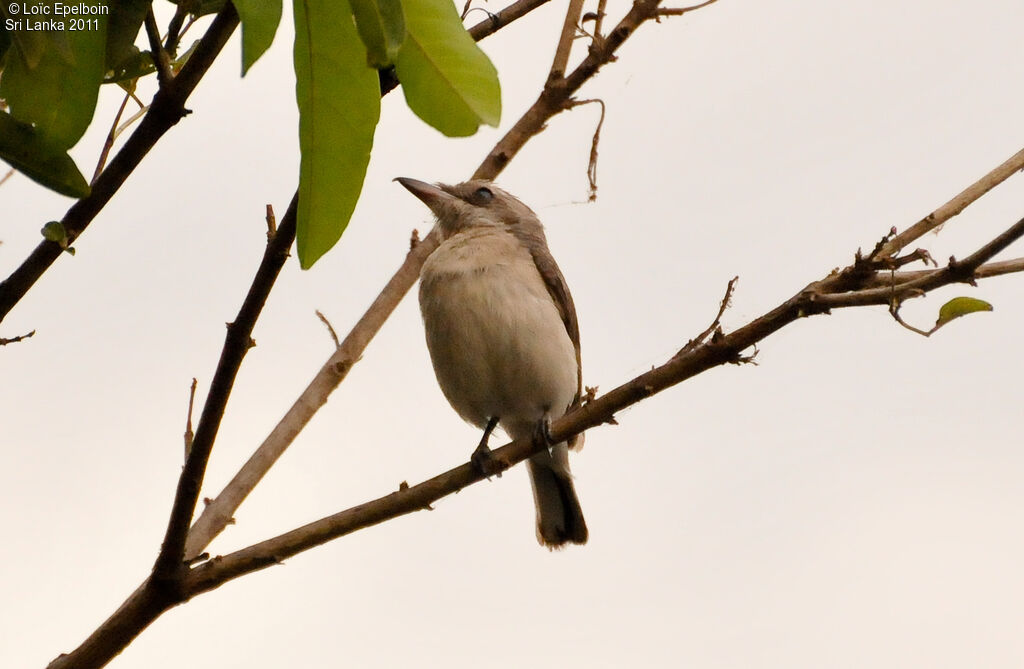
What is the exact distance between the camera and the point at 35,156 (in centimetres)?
201

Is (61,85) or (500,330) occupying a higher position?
(500,330)

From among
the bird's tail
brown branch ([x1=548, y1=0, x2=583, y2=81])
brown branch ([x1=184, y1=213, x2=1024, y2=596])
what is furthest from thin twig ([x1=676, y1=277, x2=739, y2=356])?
the bird's tail

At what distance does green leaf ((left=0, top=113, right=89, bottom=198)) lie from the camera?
2.00 metres

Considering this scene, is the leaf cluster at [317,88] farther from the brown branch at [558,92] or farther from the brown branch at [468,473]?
the brown branch at [558,92]

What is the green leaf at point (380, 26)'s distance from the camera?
1757 mm

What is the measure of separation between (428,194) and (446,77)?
467cm

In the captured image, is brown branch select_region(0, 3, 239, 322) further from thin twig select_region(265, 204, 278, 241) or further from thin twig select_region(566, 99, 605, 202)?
thin twig select_region(566, 99, 605, 202)

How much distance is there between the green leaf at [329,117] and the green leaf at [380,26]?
0.19 meters

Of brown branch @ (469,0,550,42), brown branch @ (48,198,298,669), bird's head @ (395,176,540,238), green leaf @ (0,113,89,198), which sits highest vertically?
bird's head @ (395,176,540,238)

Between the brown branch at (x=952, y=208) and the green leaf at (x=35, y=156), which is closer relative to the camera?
the green leaf at (x=35, y=156)

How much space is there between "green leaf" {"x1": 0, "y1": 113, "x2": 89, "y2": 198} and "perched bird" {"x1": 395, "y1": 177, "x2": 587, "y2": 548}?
3156mm

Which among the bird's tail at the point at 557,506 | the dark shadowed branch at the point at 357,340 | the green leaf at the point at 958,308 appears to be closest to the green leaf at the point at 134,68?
the dark shadowed branch at the point at 357,340

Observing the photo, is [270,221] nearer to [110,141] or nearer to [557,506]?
[110,141]

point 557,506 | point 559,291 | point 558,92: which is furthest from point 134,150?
point 557,506
